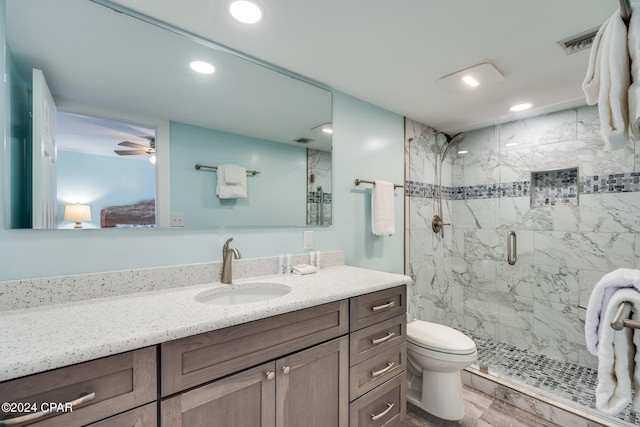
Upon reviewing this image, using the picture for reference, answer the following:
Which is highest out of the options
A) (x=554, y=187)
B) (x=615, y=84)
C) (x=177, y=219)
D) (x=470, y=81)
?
(x=470, y=81)

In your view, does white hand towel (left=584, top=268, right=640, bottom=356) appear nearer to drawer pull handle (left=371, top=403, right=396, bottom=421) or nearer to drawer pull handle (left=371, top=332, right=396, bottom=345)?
drawer pull handle (left=371, top=332, right=396, bottom=345)

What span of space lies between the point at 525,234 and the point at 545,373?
3.72 feet

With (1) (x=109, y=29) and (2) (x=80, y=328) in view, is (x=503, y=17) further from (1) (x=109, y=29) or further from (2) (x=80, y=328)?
(2) (x=80, y=328)

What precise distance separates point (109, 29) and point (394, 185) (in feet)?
6.35

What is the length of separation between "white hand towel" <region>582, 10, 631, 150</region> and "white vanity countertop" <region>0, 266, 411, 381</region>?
3.40ft

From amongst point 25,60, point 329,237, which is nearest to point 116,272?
point 25,60

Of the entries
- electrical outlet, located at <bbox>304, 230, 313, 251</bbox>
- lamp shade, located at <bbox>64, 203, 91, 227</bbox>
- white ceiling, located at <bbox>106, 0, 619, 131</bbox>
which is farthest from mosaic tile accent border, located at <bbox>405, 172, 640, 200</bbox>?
lamp shade, located at <bbox>64, 203, 91, 227</bbox>

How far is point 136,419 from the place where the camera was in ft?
2.68

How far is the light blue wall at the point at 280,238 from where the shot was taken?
44.4 inches

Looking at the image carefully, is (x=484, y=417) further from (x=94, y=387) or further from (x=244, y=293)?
(x=94, y=387)

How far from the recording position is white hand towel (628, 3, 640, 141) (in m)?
0.74

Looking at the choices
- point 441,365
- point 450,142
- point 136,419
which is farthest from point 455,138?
point 136,419

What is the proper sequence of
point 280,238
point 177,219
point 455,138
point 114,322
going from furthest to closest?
point 455,138
point 280,238
point 177,219
point 114,322

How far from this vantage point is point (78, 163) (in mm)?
1178
